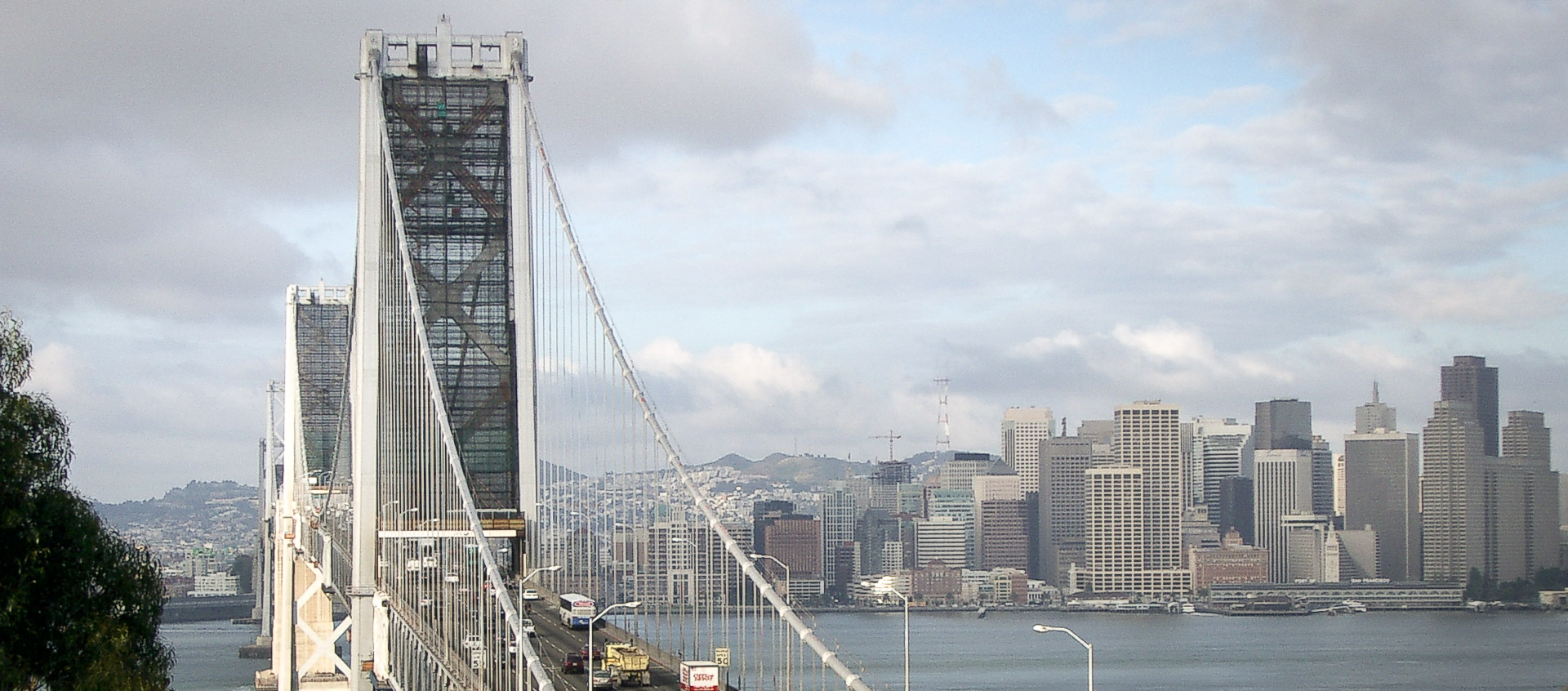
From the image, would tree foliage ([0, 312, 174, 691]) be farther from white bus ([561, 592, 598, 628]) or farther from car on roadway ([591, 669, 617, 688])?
white bus ([561, 592, 598, 628])

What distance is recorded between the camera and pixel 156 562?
2377 cm

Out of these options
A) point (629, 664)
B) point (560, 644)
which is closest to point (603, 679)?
point (629, 664)

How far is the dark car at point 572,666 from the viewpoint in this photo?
1649 inches

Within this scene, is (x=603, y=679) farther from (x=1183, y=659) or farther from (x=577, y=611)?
(x=1183, y=659)

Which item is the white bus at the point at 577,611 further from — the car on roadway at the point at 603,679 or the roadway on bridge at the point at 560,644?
the car on roadway at the point at 603,679

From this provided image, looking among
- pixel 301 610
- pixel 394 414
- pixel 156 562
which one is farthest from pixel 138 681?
pixel 301 610

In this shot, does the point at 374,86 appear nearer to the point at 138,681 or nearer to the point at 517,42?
the point at 517,42

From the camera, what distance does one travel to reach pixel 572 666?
42.1 m

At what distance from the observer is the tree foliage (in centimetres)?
2011

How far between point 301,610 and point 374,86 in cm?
3286

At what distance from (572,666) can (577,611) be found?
31.9ft

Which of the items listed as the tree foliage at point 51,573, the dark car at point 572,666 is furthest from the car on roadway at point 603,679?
the tree foliage at point 51,573

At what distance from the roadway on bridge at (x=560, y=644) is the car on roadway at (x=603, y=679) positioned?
0.23 metres

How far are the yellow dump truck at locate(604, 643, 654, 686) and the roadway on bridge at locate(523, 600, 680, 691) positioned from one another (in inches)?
13.5
